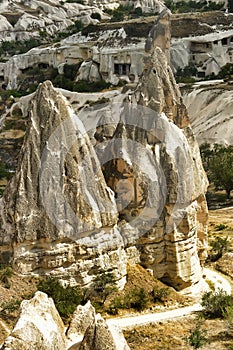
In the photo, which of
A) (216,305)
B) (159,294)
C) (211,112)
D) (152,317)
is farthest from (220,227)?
(211,112)

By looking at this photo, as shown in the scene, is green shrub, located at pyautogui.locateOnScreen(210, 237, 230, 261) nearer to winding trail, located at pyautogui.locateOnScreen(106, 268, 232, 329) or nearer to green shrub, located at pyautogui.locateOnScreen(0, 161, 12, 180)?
winding trail, located at pyautogui.locateOnScreen(106, 268, 232, 329)

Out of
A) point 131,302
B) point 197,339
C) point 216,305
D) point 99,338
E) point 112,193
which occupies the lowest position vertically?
point 197,339

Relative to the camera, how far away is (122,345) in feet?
44.2

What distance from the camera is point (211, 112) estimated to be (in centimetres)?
6562

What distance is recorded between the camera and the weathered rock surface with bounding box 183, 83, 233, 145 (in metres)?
60.3

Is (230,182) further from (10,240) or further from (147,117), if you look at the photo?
(10,240)

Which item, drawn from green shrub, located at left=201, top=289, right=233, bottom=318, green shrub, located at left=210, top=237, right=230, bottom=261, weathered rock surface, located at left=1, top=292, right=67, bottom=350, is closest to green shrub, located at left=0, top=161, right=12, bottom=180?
green shrub, located at left=210, top=237, right=230, bottom=261

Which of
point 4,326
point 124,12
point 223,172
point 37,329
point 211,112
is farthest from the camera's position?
point 124,12

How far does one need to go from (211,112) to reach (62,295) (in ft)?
162

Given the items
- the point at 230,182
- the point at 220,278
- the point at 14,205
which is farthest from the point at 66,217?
the point at 230,182

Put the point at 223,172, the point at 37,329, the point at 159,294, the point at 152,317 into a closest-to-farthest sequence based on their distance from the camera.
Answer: the point at 37,329
the point at 152,317
the point at 159,294
the point at 223,172

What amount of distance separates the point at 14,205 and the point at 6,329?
13.0ft

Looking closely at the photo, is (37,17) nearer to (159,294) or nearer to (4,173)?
(4,173)

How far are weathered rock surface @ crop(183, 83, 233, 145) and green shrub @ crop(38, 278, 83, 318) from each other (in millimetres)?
41155
